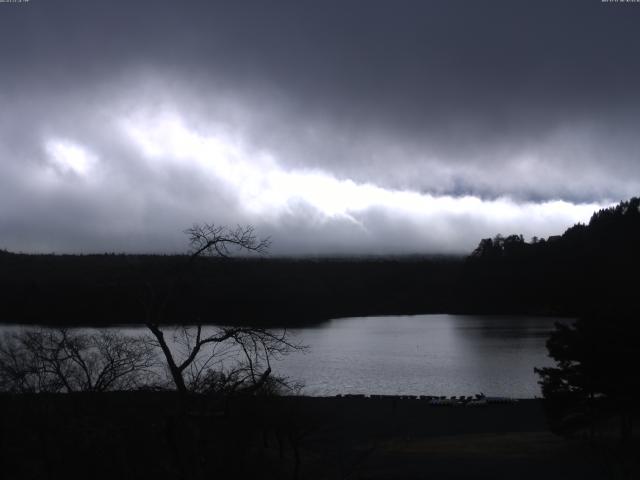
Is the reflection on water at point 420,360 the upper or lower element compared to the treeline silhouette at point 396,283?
lower

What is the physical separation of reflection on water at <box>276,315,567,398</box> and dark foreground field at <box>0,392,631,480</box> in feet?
22.2

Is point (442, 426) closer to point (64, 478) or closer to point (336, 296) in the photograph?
point (64, 478)

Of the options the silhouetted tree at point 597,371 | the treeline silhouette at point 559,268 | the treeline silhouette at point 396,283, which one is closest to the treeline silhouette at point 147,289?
the treeline silhouette at point 396,283

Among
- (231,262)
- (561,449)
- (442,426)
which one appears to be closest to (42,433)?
(231,262)

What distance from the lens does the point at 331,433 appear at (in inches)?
1114

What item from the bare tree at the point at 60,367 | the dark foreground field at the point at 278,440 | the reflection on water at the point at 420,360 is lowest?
the reflection on water at the point at 420,360

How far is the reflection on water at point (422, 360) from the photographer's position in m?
44.4

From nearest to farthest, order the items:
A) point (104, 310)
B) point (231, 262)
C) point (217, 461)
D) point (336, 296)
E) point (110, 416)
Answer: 1. point (231, 262)
2. point (110, 416)
3. point (217, 461)
4. point (104, 310)
5. point (336, 296)

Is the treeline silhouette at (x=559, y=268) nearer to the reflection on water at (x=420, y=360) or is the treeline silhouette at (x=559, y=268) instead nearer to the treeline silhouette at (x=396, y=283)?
the treeline silhouette at (x=396, y=283)

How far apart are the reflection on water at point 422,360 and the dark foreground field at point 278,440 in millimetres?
6757

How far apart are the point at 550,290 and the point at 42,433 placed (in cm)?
10944

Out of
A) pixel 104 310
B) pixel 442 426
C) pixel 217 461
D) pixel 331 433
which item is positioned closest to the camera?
pixel 217 461

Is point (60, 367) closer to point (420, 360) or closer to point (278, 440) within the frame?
point (278, 440)

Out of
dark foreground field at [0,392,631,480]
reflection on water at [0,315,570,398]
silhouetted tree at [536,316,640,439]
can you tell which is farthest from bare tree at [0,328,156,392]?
silhouetted tree at [536,316,640,439]
